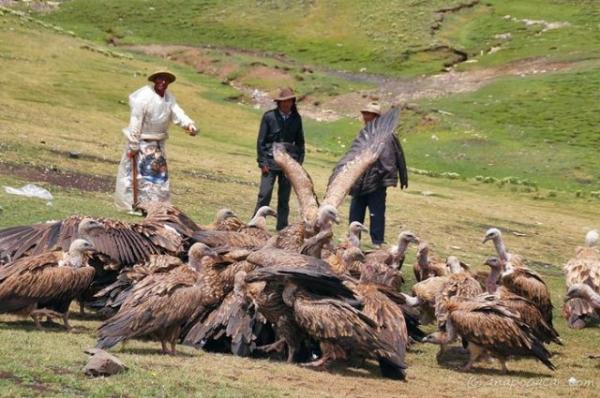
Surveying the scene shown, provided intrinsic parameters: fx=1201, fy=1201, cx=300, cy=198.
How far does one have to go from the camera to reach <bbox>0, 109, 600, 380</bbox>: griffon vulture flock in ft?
35.7

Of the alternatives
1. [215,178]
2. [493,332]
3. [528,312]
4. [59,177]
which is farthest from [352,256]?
[215,178]

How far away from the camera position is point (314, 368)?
11.0m

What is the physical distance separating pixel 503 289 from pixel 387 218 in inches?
369

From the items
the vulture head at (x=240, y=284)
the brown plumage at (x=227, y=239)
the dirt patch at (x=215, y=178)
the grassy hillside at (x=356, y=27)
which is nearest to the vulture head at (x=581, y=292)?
the brown plumage at (x=227, y=239)

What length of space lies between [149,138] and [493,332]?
7062 millimetres

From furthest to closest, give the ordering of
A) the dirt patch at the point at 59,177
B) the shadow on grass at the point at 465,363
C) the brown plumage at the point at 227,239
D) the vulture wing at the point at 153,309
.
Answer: the dirt patch at the point at 59,177 < the brown plumage at the point at 227,239 < the shadow on grass at the point at 465,363 < the vulture wing at the point at 153,309

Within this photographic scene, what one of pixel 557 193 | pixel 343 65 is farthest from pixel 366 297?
pixel 343 65

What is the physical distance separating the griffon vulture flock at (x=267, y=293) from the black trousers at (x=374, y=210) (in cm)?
315

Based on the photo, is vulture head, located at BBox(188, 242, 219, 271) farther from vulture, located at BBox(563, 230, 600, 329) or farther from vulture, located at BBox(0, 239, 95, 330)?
vulture, located at BBox(563, 230, 600, 329)

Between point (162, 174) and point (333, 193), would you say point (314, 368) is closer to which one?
point (333, 193)

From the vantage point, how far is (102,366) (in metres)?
8.98

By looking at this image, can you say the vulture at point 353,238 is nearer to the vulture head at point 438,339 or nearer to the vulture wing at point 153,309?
the vulture head at point 438,339

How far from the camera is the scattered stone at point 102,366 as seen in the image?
8.97 meters

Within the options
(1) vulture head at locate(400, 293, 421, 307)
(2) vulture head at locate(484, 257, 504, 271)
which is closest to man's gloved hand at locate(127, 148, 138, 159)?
(1) vulture head at locate(400, 293, 421, 307)
